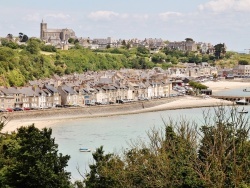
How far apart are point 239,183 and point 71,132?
18.0 m

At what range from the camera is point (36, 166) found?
32.2 ft

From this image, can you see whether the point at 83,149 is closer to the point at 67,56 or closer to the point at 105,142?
the point at 105,142

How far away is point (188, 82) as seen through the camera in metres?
59.0

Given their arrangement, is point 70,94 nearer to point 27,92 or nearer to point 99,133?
point 27,92

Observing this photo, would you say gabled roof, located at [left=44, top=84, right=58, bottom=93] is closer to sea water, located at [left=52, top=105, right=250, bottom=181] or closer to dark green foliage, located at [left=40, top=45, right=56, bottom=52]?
sea water, located at [left=52, top=105, right=250, bottom=181]

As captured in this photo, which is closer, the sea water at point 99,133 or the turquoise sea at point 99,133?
the sea water at point 99,133

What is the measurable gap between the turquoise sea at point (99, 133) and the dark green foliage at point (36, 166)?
5655 mm

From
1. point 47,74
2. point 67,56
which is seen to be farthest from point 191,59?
point 47,74

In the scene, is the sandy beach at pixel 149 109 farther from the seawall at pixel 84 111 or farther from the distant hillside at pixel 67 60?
the distant hillside at pixel 67 60

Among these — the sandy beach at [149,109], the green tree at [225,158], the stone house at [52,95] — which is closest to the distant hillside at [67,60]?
the stone house at [52,95]

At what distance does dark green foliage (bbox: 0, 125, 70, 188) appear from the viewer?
9.73m

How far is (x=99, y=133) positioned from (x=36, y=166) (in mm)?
16093

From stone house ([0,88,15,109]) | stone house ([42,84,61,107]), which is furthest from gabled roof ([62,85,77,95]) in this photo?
stone house ([0,88,15,109])

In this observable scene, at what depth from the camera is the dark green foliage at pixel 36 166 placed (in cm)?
973
